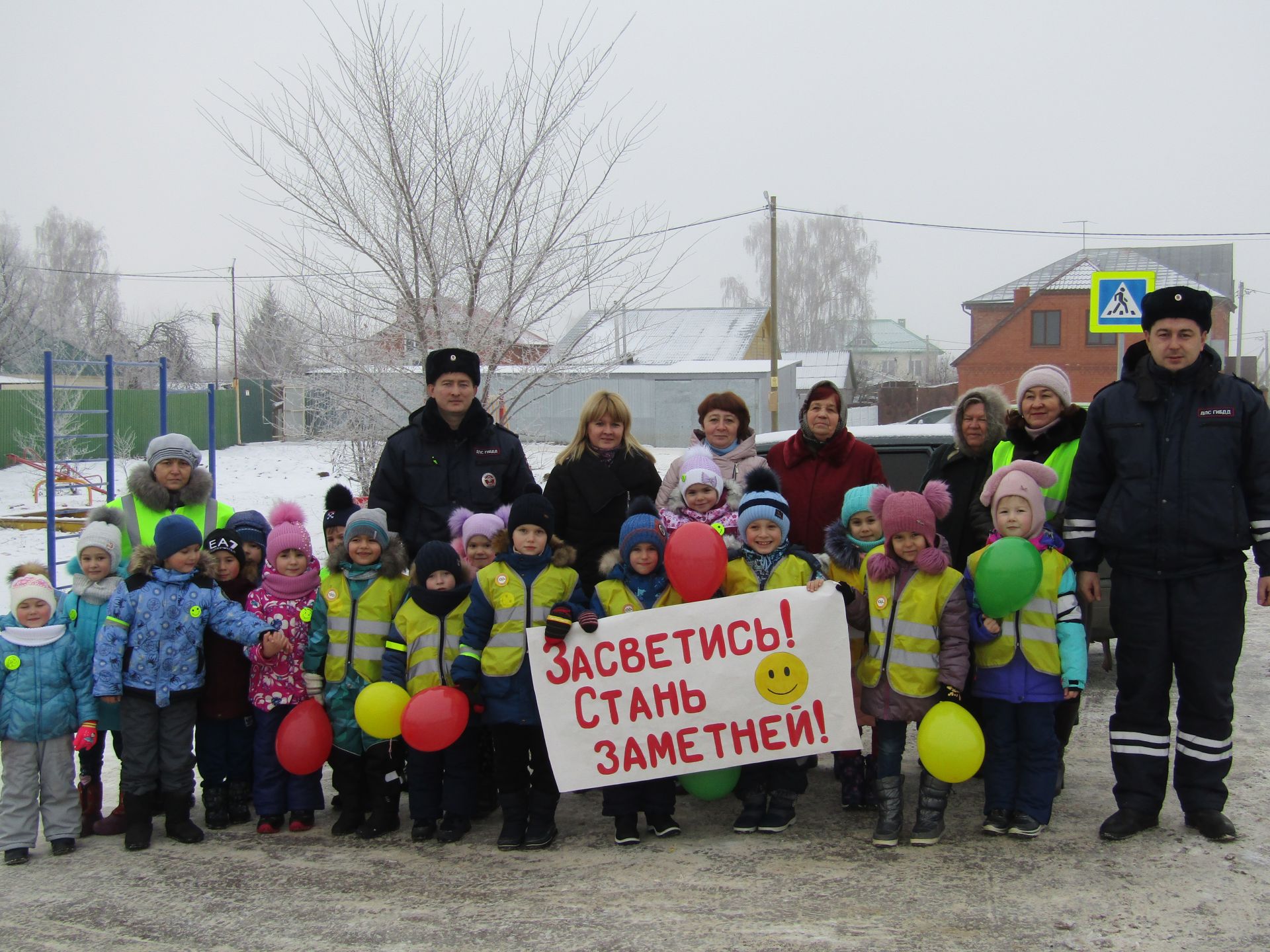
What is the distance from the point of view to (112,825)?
4.77m

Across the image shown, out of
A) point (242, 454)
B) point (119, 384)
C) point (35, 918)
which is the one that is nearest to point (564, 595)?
point (35, 918)

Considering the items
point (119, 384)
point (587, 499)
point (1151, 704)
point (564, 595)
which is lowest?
point (1151, 704)

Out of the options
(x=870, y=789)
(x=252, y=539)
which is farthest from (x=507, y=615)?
(x=870, y=789)

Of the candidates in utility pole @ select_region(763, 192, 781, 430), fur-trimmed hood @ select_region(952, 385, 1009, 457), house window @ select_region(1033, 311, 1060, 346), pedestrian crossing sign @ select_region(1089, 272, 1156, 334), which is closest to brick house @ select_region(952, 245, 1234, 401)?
house window @ select_region(1033, 311, 1060, 346)

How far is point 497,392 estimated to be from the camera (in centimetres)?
1165

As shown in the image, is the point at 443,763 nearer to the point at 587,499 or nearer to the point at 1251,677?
the point at 587,499

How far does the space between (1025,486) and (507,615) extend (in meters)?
2.30

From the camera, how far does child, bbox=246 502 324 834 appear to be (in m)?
4.76

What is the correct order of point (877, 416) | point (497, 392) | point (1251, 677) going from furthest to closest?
1. point (877, 416)
2. point (497, 392)
3. point (1251, 677)

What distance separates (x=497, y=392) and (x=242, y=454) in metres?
21.4

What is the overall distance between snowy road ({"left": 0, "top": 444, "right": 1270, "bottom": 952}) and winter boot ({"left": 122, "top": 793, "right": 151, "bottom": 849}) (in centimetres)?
6

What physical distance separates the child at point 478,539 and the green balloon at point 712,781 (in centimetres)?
132

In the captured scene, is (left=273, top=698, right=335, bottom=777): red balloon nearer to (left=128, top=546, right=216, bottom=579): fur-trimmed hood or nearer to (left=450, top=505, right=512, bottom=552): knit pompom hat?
(left=128, top=546, right=216, bottom=579): fur-trimmed hood

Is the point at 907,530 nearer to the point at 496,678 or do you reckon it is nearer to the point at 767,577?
the point at 767,577
